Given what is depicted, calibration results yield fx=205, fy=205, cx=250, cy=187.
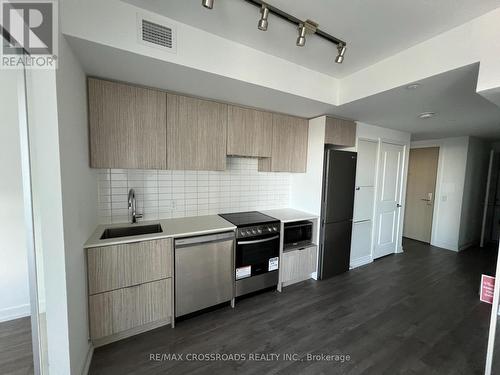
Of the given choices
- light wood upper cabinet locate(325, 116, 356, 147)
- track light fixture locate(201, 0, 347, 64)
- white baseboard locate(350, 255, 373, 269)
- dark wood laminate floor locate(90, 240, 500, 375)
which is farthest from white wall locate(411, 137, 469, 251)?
track light fixture locate(201, 0, 347, 64)

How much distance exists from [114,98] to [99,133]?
344 millimetres

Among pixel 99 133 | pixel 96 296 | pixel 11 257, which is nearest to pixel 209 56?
pixel 99 133

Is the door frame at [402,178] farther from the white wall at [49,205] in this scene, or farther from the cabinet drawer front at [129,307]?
the white wall at [49,205]

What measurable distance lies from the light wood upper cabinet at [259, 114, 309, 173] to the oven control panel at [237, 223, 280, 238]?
0.78m

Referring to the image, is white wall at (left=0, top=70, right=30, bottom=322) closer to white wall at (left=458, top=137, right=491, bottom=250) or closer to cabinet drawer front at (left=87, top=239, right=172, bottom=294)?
cabinet drawer front at (left=87, top=239, right=172, bottom=294)

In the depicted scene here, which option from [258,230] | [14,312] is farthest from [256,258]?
[14,312]

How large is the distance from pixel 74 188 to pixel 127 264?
75 centimetres

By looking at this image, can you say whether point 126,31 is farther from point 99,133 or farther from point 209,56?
point 99,133

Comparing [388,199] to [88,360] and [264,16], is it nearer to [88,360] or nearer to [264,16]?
[264,16]

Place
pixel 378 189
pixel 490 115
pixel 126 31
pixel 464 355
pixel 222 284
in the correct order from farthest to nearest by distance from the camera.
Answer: pixel 378 189
pixel 490 115
pixel 222 284
pixel 464 355
pixel 126 31

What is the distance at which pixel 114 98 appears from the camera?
6.07ft

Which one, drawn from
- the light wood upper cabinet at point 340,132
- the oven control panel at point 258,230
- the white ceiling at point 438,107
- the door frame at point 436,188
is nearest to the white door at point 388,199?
the white ceiling at point 438,107

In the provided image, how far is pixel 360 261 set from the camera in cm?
341

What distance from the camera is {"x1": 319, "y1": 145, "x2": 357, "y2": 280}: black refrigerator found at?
2.81 metres
